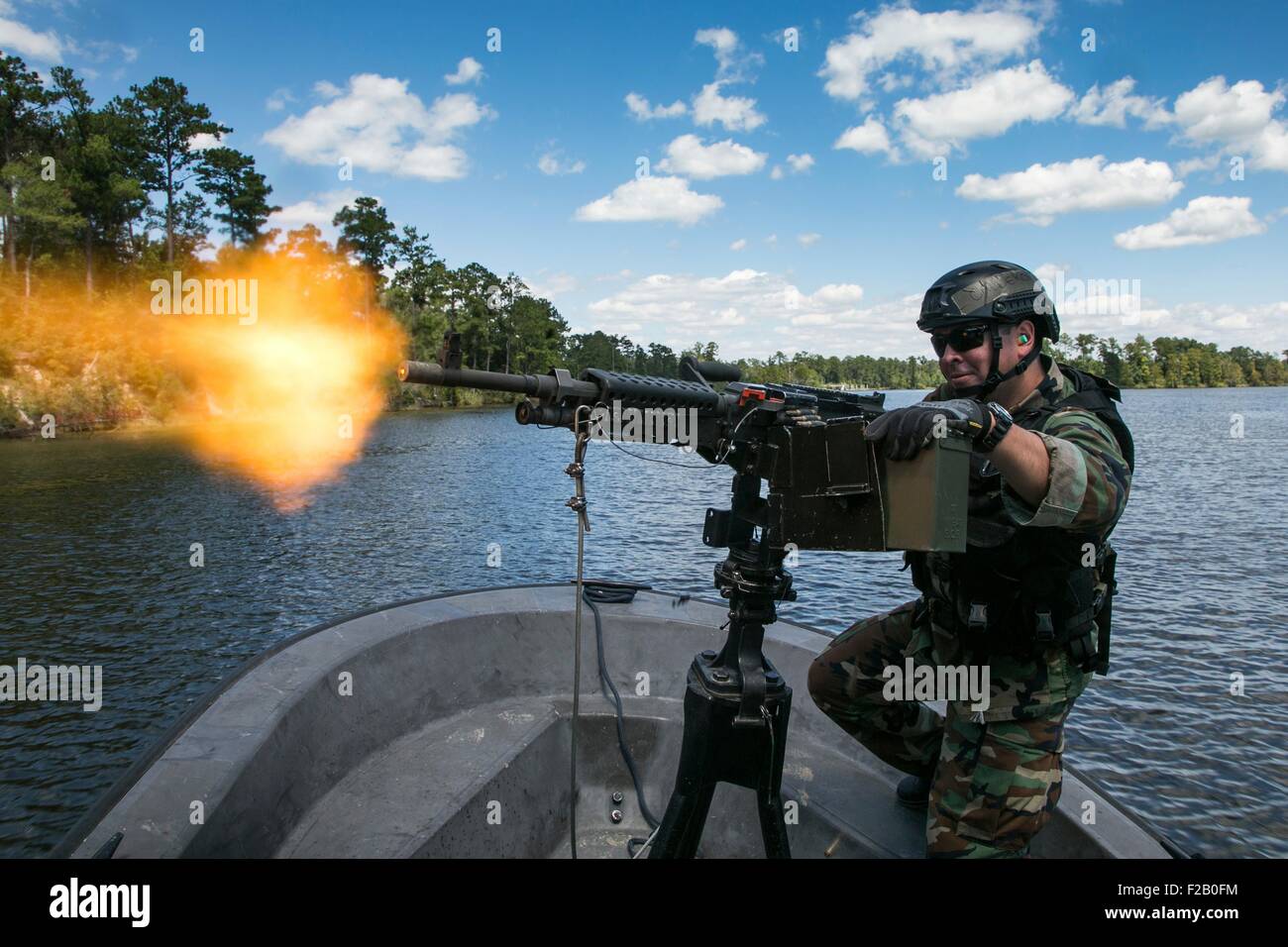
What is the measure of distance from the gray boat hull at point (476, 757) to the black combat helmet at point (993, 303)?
2361mm

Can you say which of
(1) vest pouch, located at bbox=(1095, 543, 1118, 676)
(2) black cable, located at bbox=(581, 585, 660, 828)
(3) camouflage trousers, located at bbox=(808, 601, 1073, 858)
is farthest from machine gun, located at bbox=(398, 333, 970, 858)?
(2) black cable, located at bbox=(581, 585, 660, 828)

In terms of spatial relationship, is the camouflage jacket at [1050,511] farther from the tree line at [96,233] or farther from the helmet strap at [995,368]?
the tree line at [96,233]

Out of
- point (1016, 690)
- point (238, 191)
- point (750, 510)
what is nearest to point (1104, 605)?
point (1016, 690)

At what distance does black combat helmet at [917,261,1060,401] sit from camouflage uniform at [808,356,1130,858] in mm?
208

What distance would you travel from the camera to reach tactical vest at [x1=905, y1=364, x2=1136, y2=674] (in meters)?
3.71

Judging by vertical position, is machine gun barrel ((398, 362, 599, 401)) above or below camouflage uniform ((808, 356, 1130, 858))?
above

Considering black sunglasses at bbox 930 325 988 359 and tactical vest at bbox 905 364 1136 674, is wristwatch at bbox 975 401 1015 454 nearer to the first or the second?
tactical vest at bbox 905 364 1136 674

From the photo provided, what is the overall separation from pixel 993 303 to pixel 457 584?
51.0 feet

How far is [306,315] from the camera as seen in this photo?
8219 cm

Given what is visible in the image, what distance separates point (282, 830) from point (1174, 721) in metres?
11.2

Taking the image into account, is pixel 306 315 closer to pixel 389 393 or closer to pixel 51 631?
pixel 389 393

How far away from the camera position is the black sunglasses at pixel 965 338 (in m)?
3.97

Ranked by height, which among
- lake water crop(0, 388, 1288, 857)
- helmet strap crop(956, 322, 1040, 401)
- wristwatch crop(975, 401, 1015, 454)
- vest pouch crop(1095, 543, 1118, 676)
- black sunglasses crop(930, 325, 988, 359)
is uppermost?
black sunglasses crop(930, 325, 988, 359)

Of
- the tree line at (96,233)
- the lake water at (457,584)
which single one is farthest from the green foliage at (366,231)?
the lake water at (457,584)
